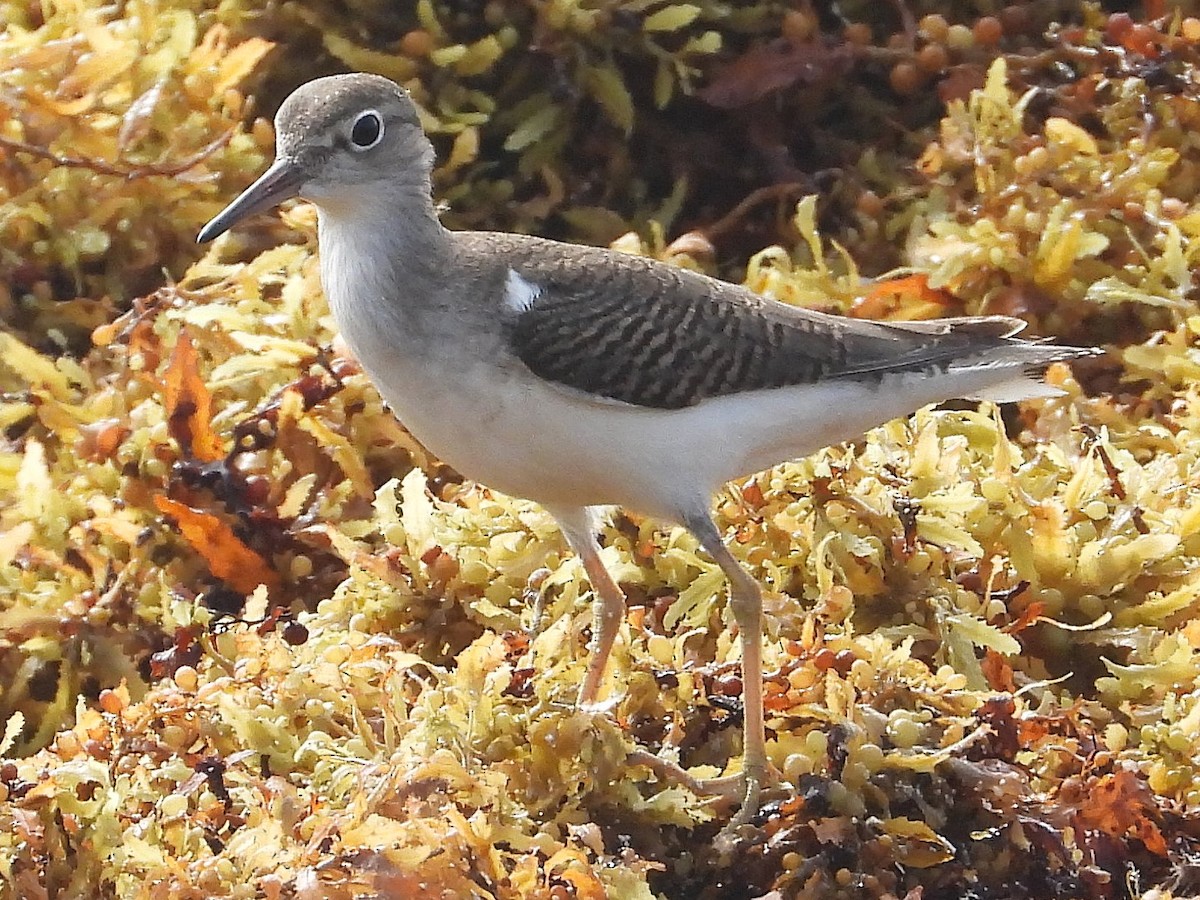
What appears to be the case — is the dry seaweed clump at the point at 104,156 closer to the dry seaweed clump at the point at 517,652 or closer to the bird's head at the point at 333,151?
the dry seaweed clump at the point at 517,652

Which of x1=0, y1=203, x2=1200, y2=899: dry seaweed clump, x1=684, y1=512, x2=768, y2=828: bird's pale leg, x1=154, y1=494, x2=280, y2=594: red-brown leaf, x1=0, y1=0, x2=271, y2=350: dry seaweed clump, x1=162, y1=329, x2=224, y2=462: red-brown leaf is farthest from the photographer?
x1=0, y1=0, x2=271, y2=350: dry seaweed clump

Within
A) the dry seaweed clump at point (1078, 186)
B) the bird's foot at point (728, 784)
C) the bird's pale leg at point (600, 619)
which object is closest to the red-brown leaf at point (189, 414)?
the bird's pale leg at point (600, 619)

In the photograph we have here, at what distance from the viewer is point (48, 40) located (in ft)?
11.6

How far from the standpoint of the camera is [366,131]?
2.32 metres

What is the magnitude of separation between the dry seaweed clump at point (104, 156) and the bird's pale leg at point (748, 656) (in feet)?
5.92

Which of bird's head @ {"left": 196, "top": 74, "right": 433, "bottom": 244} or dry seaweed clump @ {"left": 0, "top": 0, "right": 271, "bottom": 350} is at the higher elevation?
bird's head @ {"left": 196, "top": 74, "right": 433, "bottom": 244}

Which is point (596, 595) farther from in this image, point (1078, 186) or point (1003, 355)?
point (1078, 186)

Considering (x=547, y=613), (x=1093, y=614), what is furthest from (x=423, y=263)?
(x=1093, y=614)

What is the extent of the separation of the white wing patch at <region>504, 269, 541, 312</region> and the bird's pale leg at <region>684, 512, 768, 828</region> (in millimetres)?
454

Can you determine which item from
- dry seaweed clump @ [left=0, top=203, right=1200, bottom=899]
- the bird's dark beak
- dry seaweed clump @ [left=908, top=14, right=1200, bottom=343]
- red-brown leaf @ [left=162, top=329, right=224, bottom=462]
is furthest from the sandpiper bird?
dry seaweed clump @ [left=908, top=14, right=1200, bottom=343]

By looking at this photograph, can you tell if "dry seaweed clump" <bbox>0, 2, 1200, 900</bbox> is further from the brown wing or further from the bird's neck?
the bird's neck

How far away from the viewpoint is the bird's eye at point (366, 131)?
2.30 metres

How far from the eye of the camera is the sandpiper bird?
7.21 feet

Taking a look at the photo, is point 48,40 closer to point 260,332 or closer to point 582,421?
point 260,332
